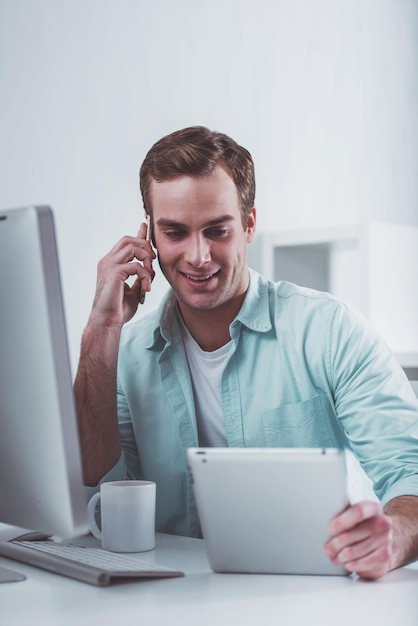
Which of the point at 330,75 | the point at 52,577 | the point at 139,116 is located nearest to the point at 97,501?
the point at 52,577

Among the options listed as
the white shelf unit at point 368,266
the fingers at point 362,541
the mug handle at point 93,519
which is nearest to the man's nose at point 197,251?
the mug handle at point 93,519

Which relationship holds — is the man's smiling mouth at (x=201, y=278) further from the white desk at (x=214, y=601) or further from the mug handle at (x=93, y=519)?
the white desk at (x=214, y=601)

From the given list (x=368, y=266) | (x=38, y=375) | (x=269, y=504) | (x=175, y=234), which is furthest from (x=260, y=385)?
(x=368, y=266)

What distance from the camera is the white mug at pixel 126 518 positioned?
129 cm

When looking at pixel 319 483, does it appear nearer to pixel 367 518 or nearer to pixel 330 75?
pixel 367 518

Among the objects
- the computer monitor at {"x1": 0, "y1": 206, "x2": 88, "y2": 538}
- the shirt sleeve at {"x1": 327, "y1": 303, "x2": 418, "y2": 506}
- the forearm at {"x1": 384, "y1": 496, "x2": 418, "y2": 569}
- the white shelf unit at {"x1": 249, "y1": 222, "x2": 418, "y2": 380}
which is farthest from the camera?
the white shelf unit at {"x1": 249, "y1": 222, "x2": 418, "y2": 380}

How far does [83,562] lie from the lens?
114 centimetres

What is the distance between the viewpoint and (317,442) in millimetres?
1694

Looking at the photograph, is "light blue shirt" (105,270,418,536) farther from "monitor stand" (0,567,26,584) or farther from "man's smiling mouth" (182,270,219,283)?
"monitor stand" (0,567,26,584)

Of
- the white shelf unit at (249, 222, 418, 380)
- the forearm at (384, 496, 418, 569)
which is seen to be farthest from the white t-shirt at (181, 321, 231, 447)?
the white shelf unit at (249, 222, 418, 380)

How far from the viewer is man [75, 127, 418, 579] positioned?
1687mm

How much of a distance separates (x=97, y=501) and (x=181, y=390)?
1.29 ft

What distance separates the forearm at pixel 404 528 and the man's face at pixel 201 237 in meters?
0.62

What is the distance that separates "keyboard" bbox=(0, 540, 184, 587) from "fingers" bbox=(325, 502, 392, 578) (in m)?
0.21
